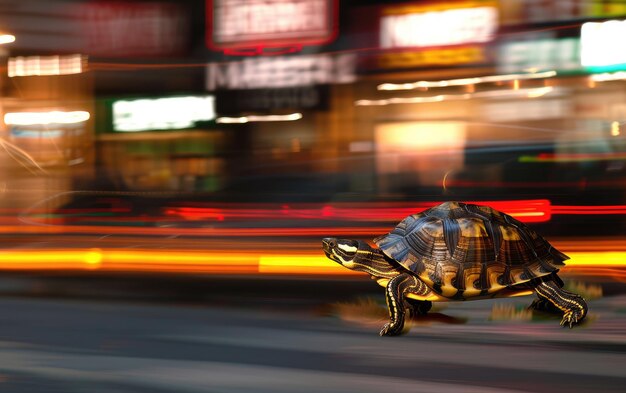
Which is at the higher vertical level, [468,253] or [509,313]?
[468,253]

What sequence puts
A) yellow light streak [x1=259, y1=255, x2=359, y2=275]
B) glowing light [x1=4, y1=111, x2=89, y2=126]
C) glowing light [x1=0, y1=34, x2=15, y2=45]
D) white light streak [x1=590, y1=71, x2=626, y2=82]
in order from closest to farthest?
yellow light streak [x1=259, y1=255, x2=359, y2=275] → white light streak [x1=590, y1=71, x2=626, y2=82] → glowing light [x1=4, y1=111, x2=89, y2=126] → glowing light [x1=0, y1=34, x2=15, y2=45]

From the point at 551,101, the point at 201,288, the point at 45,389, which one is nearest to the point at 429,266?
the point at 45,389

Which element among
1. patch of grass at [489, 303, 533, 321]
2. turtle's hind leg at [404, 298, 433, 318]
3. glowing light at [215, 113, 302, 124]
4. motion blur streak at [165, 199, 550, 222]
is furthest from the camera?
glowing light at [215, 113, 302, 124]

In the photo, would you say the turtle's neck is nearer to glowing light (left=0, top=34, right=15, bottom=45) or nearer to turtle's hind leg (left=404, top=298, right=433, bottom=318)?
turtle's hind leg (left=404, top=298, right=433, bottom=318)

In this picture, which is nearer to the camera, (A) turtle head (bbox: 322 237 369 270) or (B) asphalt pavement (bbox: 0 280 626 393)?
(B) asphalt pavement (bbox: 0 280 626 393)

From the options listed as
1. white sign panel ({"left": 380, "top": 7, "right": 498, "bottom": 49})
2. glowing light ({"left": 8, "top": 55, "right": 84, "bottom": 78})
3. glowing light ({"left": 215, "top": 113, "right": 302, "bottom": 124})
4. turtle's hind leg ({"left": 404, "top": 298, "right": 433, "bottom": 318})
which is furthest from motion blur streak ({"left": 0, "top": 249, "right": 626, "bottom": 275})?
glowing light ({"left": 8, "top": 55, "right": 84, "bottom": 78})

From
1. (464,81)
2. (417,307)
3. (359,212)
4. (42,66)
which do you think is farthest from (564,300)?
(42,66)

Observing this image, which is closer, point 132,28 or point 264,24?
point 264,24

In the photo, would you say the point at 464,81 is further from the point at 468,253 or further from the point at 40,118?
the point at 468,253
